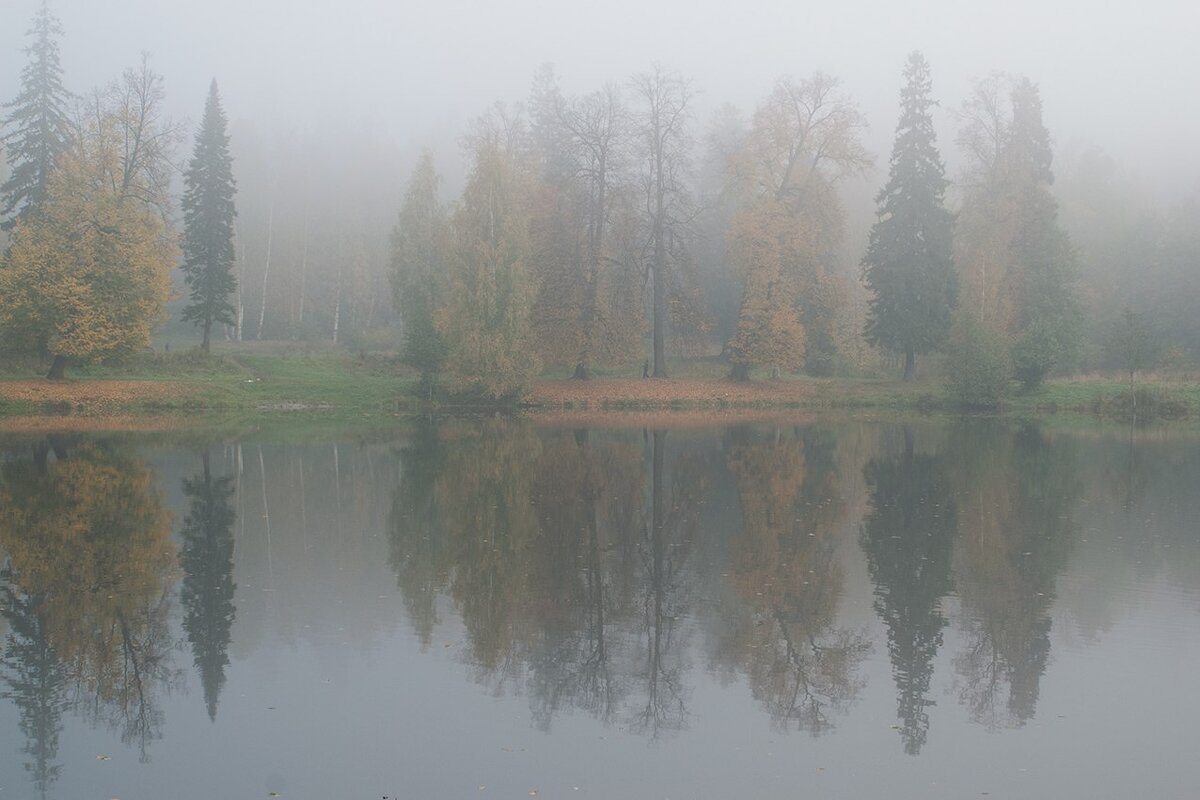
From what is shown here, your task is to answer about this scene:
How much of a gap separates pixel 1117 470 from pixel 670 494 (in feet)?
38.6

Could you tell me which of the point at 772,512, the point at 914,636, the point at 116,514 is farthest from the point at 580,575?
the point at 116,514

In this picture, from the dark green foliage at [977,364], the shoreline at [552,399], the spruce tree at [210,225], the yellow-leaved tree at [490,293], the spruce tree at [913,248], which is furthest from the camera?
the spruce tree at [210,225]

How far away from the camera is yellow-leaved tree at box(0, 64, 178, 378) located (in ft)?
122

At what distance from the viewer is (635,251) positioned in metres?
46.1

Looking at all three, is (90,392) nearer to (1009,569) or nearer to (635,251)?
(635,251)

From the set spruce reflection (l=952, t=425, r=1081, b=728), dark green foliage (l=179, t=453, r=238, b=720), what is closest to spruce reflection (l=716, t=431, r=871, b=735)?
spruce reflection (l=952, t=425, r=1081, b=728)

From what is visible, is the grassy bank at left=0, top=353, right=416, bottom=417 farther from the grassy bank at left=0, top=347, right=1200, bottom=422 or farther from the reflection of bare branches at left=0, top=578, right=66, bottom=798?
the reflection of bare branches at left=0, top=578, right=66, bottom=798

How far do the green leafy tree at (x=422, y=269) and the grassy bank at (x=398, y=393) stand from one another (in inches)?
71.9

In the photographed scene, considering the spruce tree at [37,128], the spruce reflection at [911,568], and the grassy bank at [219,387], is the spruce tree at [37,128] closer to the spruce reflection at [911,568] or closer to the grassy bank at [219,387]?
the grassy bank at [219,387]

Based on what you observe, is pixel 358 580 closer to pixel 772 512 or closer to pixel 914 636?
pixel 914 636

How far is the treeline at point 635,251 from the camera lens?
41.4m

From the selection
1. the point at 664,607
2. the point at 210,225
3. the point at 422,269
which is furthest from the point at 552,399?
the point at 664,607

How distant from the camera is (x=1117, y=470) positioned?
24281 mm

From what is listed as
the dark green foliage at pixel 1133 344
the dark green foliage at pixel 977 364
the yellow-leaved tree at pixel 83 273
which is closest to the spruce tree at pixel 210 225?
the yellow-leaved tree at pixel 83 273
